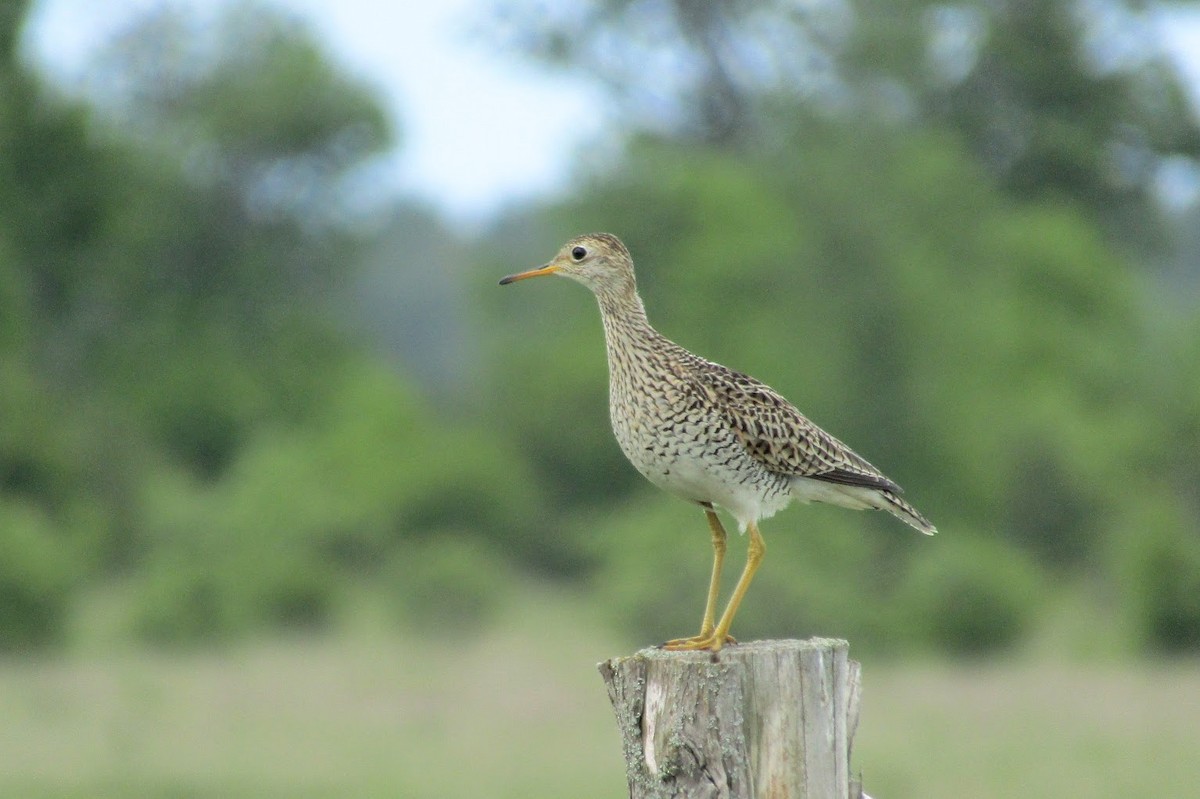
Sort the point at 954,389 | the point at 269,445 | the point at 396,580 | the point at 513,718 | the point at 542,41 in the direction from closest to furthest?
the point at 513,718 → the point at 396,580 → the point at 954,389 → the point at 269,445 → the point at 542,41

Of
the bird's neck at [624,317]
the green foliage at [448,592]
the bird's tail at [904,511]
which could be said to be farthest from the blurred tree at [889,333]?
the bird's neck at [624,317]

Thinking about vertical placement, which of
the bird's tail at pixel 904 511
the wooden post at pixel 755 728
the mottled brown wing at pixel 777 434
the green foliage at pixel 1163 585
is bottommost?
the wooden post at pixel 755 728

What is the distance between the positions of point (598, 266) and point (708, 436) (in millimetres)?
1170

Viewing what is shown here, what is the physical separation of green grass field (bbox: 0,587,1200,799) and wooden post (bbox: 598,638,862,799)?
42.4ft

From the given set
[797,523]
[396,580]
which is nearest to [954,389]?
[797,523]

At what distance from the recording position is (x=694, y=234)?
162 ft

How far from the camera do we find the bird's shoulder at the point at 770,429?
8.81m

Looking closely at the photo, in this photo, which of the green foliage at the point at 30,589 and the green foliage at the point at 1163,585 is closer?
the green foliage at the point at 1163,585

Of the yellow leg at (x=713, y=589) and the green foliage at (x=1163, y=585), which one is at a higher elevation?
the green foliage at (x=1163, y=585)

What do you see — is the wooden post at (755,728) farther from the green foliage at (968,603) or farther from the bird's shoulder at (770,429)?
the green foliage at (968,603)

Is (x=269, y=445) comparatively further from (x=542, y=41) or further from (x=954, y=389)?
(x=542, y=41)

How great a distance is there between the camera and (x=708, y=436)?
8.62 metres

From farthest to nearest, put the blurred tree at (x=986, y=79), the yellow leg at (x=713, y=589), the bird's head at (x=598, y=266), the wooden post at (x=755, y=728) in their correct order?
the blurred tree at (x=986, y=79)
the bird's head at (x=598, y=266)
the yellow leg at (x=713, y=589)
the wooden post at (x=755, y=728)

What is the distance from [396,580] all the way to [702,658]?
28.3 meters
